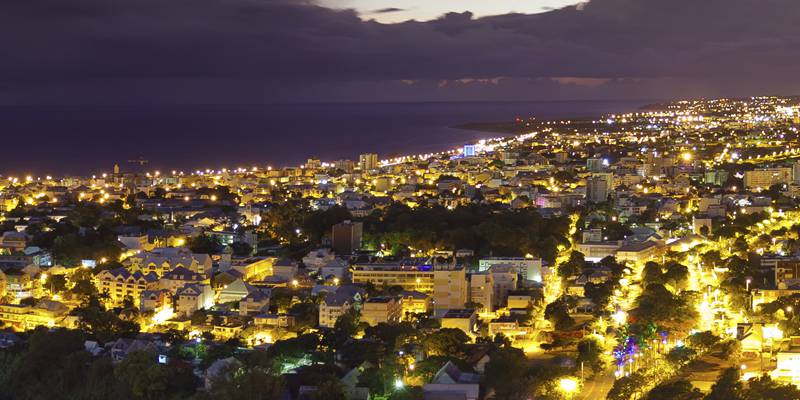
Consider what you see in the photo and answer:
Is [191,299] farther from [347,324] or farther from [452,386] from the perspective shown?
[452,386]

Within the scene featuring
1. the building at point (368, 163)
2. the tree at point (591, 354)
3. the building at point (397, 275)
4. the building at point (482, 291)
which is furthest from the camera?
the building at point (368, 163)

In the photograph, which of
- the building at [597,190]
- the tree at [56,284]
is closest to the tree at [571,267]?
the tree at [56,284]

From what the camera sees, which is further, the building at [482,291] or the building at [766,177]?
the building at [766,177]

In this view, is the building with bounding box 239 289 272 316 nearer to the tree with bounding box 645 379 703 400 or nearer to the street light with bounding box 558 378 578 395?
the street light with bounding box 558 378 578 395

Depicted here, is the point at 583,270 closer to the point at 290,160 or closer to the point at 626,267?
the point at 626,267

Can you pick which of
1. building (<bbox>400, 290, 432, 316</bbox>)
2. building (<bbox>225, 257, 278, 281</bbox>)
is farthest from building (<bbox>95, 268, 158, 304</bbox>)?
building (<bbox>400, 290, 432, 316</bbox>)

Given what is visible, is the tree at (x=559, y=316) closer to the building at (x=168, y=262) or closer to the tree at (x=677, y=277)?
the tree at (x=677, y=277)

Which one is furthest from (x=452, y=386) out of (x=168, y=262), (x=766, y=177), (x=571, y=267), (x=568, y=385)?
(x=766, y=177)
